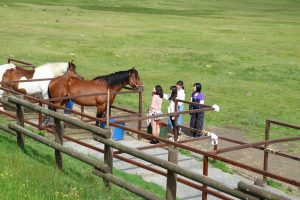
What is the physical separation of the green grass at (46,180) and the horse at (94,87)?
458cm

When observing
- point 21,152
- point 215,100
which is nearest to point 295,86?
point 215,100

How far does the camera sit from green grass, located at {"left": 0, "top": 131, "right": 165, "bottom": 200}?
295 inches

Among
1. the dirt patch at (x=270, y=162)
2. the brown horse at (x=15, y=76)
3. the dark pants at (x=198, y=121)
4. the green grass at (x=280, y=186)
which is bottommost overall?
the green grass at (x=280, y=186)

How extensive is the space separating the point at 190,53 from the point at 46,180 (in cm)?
2878

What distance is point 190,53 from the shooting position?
119ft

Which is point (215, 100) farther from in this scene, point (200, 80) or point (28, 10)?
point (28, 10)

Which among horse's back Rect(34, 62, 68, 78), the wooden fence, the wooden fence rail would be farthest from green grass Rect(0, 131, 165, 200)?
horse's back Rect(34, 62, 68, 78)

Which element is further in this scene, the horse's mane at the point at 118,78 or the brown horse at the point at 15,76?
the brown horse at the point at 15,76

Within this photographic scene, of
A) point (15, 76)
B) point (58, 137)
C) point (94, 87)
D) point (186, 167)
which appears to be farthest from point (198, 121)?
point (58, 137)

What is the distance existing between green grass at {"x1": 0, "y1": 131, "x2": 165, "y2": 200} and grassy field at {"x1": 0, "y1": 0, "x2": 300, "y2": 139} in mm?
8216

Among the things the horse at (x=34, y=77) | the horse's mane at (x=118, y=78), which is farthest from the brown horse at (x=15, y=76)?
the horse's mane at (x=118, y=78)

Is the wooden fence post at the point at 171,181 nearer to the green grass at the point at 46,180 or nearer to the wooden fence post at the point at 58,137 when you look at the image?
the green grass at the point at 46,180

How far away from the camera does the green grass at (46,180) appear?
749 centimetres

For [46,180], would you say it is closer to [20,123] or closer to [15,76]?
[20,123]
